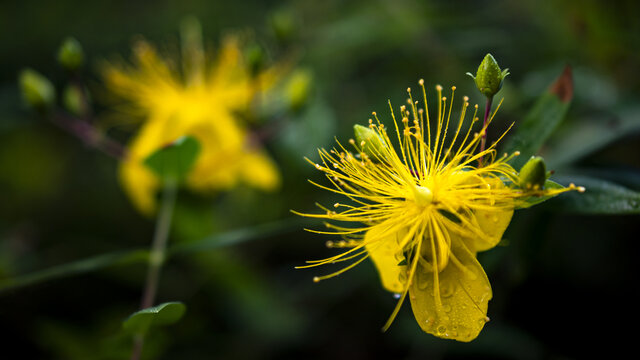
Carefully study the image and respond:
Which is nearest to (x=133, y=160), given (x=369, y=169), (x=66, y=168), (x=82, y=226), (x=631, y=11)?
(x=369, y=169)

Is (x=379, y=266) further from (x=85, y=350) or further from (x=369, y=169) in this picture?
(x=85, y=350)

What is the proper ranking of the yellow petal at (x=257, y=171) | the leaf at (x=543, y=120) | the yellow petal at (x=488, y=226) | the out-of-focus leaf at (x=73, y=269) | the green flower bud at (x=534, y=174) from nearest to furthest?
the green flower bud at (x=534, y=174) → the yellow petal at (x=488, y=226) → the leaf at (x=543, y=120) → the out-of-focus leaf at (x=73, y=269) → the yellow petal at (x=257, y=171)

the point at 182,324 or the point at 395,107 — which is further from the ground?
the point at 395,107

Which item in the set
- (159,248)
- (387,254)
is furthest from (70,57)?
(387,254)

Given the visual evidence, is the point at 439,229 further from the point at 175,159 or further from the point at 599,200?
the point at 175,159

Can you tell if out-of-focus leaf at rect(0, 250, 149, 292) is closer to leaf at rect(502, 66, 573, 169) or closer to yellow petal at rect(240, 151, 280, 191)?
yellow petal at rect(240, 151, 280, 191)

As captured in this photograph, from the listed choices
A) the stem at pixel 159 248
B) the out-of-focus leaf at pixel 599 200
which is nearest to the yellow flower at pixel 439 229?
the out-of-focus leaf at pixel 599 200

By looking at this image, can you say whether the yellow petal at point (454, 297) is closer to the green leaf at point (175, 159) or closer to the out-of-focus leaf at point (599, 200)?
the out-of-focus leaf at point (599, 200)
